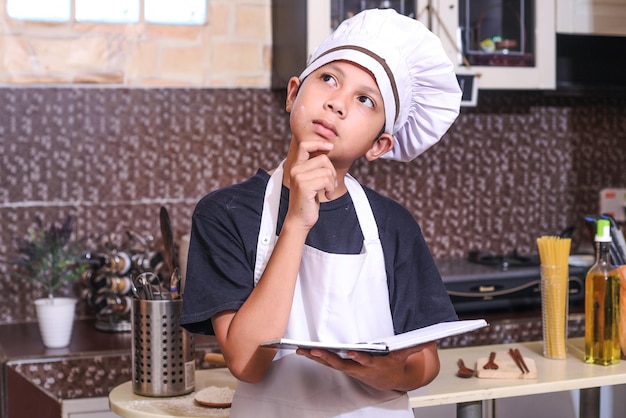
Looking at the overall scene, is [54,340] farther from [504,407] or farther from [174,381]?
[504,407]

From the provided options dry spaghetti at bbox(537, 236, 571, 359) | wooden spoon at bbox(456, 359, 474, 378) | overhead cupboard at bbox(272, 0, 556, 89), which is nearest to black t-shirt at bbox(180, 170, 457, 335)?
wooden spoon at bbox(456, 359, 474, 378)

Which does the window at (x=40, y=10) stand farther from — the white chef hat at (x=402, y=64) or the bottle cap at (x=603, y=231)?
the bottle cap at (x=603, y=231)

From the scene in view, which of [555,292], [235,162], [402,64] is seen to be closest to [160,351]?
[402,64]

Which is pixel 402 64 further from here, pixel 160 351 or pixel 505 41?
pixel 505 41

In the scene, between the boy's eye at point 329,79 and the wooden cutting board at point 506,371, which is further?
the wooden cutting board at point 506,371

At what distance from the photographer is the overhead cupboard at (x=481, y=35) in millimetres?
2576

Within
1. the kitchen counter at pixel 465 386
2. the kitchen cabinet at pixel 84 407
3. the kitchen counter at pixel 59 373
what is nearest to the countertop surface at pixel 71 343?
the kitchen counter at pixel 59 373

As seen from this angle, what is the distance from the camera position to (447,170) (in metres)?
2.97

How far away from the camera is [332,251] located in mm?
1291

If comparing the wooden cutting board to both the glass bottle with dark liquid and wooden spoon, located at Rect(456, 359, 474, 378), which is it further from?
the glass bottle with dark liquid

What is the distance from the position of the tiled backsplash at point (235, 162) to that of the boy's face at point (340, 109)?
1441mm

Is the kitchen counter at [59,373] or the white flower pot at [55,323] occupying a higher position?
the white flower pot at [55,323]

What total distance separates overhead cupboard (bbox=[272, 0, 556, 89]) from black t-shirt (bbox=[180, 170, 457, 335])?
1.27m

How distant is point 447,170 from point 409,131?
159 centimetres
